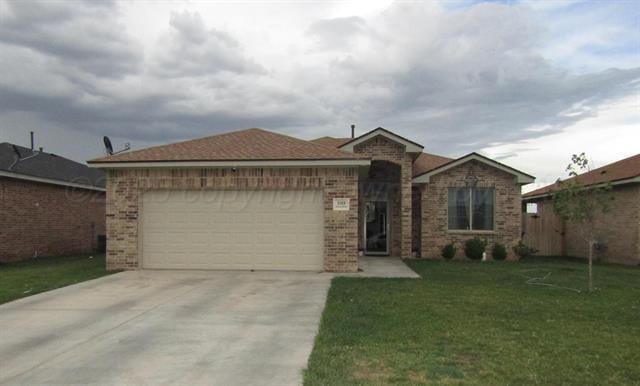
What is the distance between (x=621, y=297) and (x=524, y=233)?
11.5m

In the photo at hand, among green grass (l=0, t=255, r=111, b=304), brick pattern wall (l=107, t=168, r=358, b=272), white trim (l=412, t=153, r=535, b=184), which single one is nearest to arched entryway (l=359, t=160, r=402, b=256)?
white trim (l=412, t=153, r=535, b=184)

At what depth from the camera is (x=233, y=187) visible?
13445mm

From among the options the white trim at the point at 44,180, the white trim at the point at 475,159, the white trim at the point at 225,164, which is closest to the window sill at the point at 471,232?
the white trim at the point at 475,159

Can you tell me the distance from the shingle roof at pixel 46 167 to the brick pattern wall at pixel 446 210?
37.3 ft

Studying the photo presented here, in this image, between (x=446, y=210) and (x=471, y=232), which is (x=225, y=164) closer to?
(x=446, y=210)

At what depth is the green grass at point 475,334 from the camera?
5.16 m

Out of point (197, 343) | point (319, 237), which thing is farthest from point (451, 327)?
point (319, 237)

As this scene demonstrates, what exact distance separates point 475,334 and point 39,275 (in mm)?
11168

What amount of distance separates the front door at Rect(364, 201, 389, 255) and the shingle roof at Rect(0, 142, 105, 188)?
9.69 m

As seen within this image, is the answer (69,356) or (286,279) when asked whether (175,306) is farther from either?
(286,279)

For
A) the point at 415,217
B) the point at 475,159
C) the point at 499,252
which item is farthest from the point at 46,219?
the point at 499,252

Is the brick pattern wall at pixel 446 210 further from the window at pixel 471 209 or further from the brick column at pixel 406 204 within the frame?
the brick column at pixel 406 204

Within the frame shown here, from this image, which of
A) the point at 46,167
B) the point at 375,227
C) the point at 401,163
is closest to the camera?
the point at 401,163

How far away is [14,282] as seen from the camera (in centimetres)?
1163
